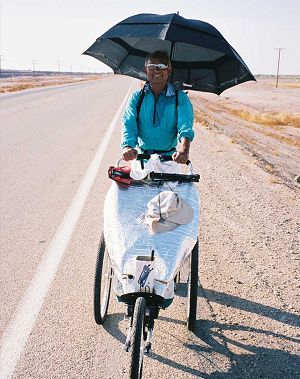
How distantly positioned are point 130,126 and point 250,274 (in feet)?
6.43

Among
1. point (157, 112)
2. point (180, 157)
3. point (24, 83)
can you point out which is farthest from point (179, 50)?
point (24, 83)

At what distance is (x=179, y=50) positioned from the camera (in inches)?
193

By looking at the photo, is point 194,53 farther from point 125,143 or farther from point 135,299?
point 135,299

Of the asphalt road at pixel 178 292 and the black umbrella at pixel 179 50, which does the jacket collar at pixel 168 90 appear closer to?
the black umbrella at pixel 179 50

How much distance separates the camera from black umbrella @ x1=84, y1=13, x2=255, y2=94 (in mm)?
4011

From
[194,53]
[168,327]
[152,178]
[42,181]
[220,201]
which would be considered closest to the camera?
[152,178]

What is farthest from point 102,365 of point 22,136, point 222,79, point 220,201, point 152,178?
point 22,136

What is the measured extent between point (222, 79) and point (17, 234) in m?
3.03

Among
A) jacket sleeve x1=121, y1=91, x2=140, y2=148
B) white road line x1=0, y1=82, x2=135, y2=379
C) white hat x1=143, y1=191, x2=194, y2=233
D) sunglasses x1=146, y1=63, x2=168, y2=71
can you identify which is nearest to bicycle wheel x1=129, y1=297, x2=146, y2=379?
white hat x1=143, y1=191, x2=194, y2=233

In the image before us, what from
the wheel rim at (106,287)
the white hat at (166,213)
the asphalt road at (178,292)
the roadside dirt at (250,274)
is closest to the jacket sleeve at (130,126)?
the white hat at (166,213)

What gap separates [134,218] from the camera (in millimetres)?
3170

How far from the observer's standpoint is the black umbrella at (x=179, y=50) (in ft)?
13.2

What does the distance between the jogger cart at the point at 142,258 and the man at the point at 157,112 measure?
53 cm

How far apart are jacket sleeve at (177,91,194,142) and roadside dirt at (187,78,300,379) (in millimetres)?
1490
